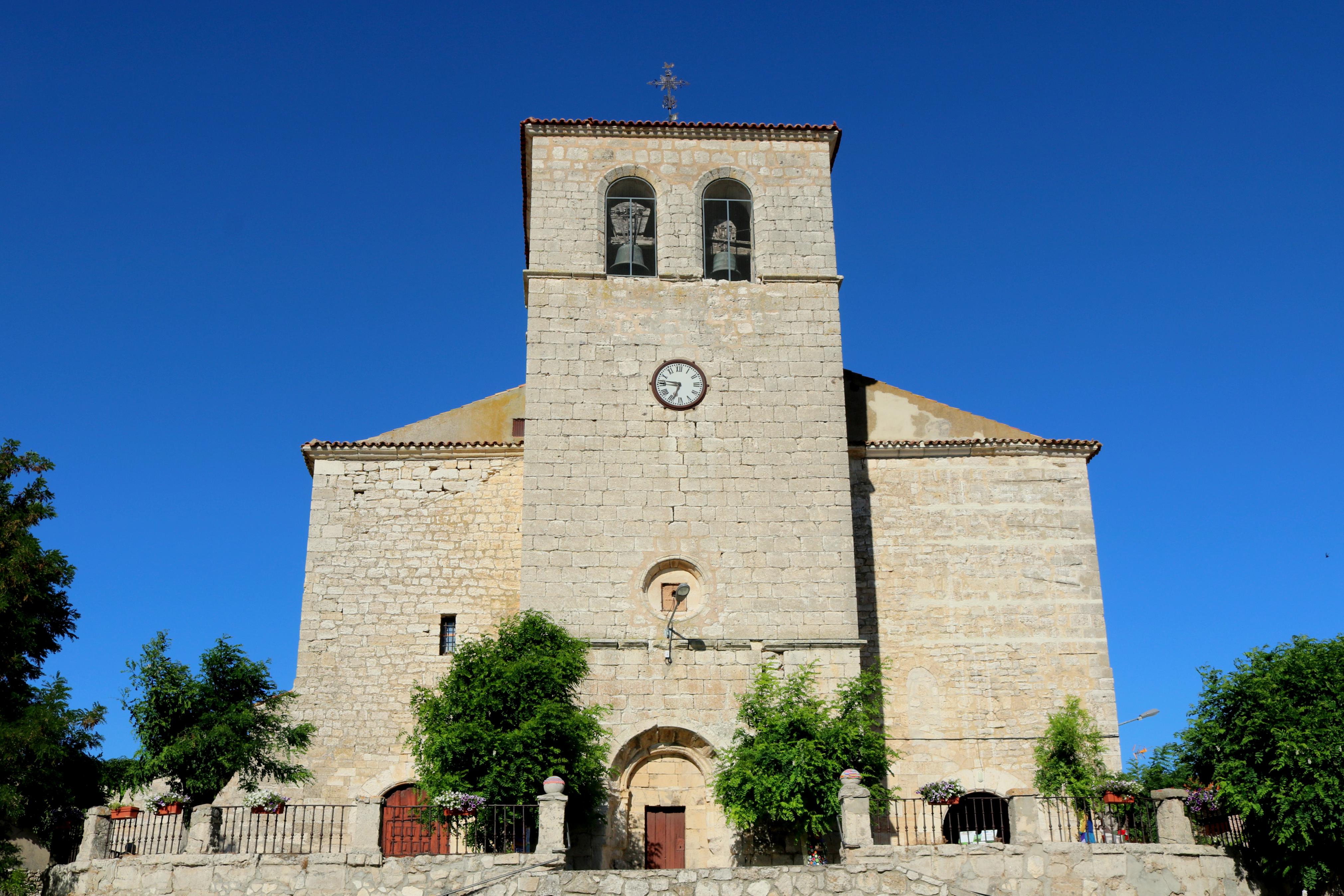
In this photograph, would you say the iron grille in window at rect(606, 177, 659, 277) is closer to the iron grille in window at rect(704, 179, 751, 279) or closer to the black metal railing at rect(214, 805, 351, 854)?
the iron grille in window at rect(704, 179, 751, 279)

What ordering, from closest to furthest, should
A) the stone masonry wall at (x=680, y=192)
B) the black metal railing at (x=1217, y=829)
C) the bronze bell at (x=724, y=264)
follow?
the black metal railing at (x=1217, y=829)
the stone masonry wall at (x=680, y=192)
the bronze bell at (x=724, y=264)

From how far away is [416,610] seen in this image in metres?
21.0

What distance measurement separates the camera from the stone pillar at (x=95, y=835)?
15.9 meters

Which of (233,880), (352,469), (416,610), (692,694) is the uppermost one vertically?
(352,469)

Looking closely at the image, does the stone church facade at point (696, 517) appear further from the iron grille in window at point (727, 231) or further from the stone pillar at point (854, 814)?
the stone pillar at point (854, 814)

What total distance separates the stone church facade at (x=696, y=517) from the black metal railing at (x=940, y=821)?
401mm

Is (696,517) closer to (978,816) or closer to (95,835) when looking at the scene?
(978,816)

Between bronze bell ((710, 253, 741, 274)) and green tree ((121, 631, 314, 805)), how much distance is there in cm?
967

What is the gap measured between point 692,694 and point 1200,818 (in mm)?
7089

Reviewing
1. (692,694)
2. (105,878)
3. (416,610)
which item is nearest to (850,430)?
(692,694)

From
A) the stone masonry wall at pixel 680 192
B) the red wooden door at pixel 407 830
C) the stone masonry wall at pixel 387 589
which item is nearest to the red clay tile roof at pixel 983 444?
the stone masonry wall at pixel 680 192

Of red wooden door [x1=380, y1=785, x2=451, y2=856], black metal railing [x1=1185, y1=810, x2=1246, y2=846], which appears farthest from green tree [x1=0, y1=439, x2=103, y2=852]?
black metal railing [x1=1185, y1=810, x2=1246, y2=846]

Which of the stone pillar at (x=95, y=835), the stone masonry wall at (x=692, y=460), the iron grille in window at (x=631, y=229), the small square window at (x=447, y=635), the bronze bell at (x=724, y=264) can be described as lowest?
the stone pillar at (x=95, y=835)

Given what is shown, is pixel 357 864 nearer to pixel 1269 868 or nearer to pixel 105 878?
pixel 105 878
